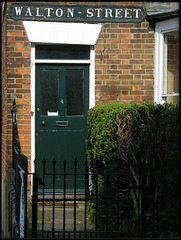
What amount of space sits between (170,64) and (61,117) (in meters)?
2.25

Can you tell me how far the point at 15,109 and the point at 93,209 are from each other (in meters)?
2.14

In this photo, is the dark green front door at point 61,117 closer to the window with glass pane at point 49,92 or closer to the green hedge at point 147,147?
the window with glass pane at point 49,92

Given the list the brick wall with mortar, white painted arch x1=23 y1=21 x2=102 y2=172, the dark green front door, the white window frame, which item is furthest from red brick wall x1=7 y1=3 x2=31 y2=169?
the white window frame

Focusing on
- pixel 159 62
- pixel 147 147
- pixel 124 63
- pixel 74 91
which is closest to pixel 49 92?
pixel 74 91

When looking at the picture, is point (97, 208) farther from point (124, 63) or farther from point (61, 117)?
point (124, 63)

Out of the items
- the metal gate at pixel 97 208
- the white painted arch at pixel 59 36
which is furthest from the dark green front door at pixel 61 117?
the metal gate at pixel 97 208

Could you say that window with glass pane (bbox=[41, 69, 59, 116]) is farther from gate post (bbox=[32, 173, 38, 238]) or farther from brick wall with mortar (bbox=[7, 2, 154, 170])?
gate post (bbox=[32, 173, 38, 238])

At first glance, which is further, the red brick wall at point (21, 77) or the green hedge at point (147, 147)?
the red brick wall at point (21, 77)

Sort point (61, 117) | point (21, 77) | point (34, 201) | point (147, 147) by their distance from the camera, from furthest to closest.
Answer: point (61, 117)
point (21, 77)
point (147, 147)
point (34, 201)

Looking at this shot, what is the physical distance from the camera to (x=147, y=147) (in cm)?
465

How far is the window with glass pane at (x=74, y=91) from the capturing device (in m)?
6.90

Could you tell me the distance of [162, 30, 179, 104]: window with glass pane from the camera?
6664mm

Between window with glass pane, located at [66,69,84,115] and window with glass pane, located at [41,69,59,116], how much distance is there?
0.23 m

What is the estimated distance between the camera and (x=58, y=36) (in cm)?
670
